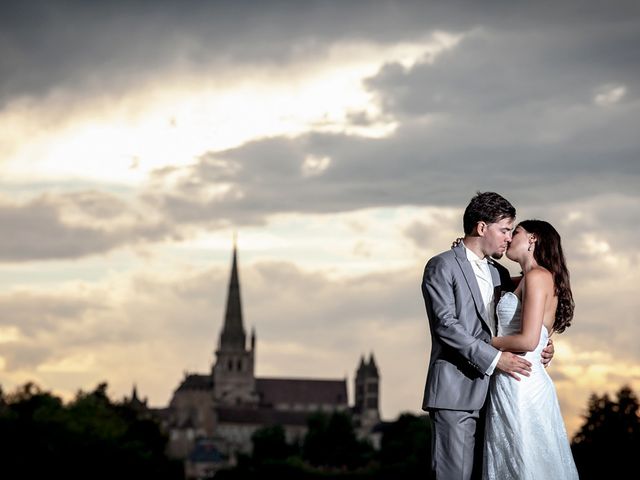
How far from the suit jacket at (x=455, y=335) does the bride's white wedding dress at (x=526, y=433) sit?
0.80 feet

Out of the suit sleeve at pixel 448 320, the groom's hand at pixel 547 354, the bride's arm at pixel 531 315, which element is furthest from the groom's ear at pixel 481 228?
the groom's hand at pixel 547 354

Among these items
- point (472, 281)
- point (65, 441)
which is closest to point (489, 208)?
point (472, 281)

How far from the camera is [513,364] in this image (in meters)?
12.9

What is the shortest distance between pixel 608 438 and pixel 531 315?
202ft

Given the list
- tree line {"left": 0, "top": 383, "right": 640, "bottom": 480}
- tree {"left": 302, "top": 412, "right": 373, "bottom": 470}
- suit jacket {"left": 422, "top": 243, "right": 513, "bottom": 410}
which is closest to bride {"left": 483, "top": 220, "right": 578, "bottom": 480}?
suit jacket {"left": 422, "top": 243, "right": 513, "bottom": 410}

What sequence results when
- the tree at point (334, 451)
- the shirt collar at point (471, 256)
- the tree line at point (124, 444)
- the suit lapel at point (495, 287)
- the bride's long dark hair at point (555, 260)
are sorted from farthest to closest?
the tree at point (334, 451)
the tree line at point (124, 444)
the suit lapel at point (495, 287)
the shirt collar at point (471, 256)
the bride's long dark hair at point (555, 260)

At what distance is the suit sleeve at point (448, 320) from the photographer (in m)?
12.8

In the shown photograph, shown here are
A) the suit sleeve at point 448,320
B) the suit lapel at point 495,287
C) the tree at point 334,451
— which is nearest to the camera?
the suit sleeve at point 448,320

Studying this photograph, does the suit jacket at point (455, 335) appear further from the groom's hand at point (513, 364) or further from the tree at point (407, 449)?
the tree at point (407, 449)

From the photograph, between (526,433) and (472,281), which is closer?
(526,433)

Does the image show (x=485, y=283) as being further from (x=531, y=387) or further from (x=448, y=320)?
(x=531, y=387)

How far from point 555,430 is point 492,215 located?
2144 millimetres

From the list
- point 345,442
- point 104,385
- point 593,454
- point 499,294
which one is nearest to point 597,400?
point 593,454

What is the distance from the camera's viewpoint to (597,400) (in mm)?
76625
